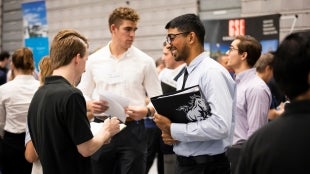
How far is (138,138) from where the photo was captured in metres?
3.56

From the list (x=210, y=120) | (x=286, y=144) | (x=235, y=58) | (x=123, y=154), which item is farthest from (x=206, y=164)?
(x=235, y=58)

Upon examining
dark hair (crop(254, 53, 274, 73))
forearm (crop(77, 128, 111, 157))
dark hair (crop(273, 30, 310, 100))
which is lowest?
forearm (crop(77, 128, 111, 157))

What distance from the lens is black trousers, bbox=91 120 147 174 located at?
3.51 metres

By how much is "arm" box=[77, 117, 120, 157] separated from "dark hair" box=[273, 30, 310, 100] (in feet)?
3.88

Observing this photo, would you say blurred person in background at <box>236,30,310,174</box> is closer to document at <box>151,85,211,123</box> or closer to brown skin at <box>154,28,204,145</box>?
document at <box>151,85,211,123</box>

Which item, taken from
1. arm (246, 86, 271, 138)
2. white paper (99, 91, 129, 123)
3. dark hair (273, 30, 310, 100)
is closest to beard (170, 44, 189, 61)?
white paper (99, 91, 129, 123)

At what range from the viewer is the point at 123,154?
3.53 meters

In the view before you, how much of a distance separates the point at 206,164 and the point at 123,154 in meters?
1.08

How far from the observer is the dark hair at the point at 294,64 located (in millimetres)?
1337

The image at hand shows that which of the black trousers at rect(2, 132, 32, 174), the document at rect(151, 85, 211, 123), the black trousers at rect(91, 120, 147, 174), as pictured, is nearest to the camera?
the document at rect(151, 85, 211, 123)

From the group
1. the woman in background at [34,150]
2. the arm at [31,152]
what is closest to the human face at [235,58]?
the woman in background at [34,150]

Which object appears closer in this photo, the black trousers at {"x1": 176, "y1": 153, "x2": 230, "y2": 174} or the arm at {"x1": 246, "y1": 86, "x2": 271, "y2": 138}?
the black trousers at {"x1": 176, "y1": 153, "x2": 230, "y2": 174}

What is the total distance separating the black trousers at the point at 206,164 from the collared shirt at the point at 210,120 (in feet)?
0.11

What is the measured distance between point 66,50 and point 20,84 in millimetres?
1782
